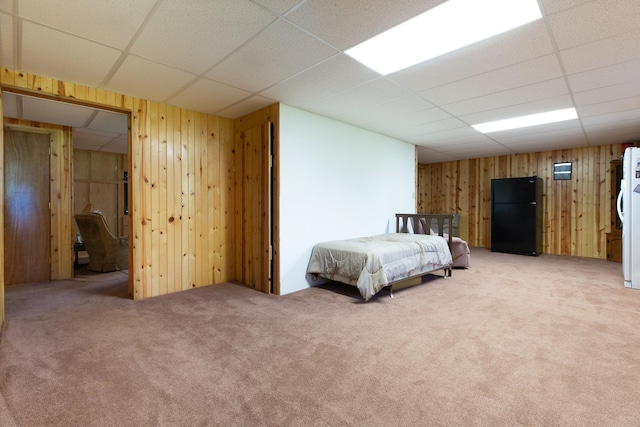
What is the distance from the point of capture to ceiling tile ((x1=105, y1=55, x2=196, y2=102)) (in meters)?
2.62

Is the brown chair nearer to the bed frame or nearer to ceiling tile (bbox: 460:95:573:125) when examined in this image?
the bed frame

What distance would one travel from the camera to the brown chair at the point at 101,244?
15.7 ft

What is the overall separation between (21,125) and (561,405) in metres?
6.38

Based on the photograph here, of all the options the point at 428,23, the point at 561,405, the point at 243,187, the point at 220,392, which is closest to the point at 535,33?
the point at 428,23

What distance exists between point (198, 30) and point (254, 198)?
2.13 meters

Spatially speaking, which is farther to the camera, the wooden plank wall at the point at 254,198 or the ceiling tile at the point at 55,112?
the wooden plank wall at the point at 254,198

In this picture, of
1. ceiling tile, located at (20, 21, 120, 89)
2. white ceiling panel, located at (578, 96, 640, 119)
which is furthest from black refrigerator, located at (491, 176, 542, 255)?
ceiling tile, located at (20, 21, 120, 89)

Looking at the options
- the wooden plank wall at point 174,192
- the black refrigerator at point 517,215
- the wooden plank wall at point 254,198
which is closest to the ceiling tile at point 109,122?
the wooden plank wall at point 174,192

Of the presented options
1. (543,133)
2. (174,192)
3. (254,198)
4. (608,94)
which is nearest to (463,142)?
(543,133)

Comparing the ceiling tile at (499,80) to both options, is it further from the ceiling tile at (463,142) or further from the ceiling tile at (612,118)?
the ceiling tile at (463,142)

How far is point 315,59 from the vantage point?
2.52 meters

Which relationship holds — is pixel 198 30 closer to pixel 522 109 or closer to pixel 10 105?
pixel 10 105

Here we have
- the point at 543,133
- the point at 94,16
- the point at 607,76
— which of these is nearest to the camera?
the point at 94,16

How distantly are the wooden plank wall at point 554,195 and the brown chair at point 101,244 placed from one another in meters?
7.48
